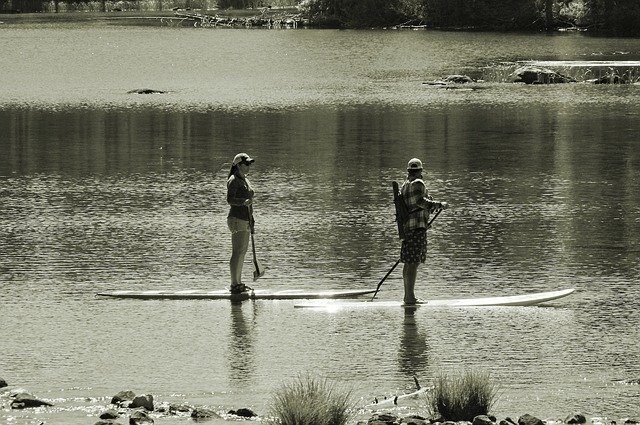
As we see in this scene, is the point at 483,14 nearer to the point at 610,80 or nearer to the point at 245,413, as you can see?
the point at 610,80

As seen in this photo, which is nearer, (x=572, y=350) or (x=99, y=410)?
(x=99, y=410)

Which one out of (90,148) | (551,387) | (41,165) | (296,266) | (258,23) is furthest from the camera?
(258,23)

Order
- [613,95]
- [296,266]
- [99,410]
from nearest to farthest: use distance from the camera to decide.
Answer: [99,410] < [296,266] < [613,95]

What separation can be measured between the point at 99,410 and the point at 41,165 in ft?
76.9

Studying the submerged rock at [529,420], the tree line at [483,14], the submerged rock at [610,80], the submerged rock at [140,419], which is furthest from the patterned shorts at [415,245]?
the tree line at [483,14]

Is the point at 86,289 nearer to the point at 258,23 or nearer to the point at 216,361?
the point at 216,361

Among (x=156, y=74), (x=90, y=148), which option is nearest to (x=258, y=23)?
(x=156, y=74)

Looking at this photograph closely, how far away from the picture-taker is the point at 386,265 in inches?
872

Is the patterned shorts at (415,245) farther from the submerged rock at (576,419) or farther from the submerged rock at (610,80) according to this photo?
the submerged rock at (610,80)

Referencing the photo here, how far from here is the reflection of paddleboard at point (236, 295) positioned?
19.1 m

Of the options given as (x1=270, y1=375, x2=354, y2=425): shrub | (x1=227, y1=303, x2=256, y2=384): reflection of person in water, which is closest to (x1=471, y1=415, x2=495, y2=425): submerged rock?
(x1=270, y1=375, x2=354, y2=425): shrub

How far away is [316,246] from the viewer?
23.8 m

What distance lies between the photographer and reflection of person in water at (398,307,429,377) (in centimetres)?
1538

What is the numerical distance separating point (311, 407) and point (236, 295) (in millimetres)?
6735
